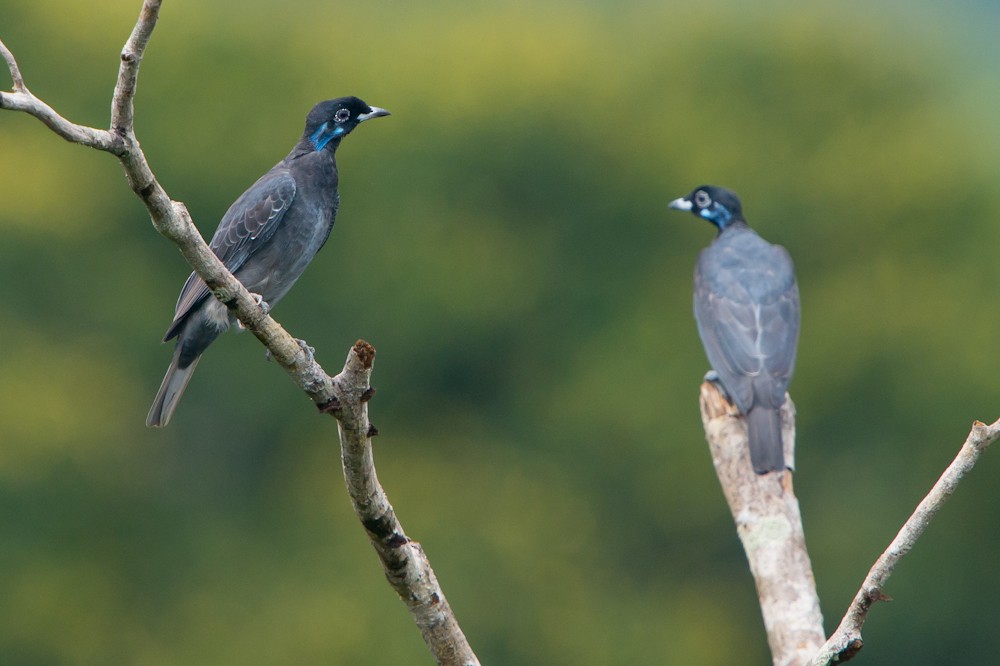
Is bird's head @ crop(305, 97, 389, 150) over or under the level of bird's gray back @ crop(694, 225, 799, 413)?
over

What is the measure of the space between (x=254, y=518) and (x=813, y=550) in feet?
20.0

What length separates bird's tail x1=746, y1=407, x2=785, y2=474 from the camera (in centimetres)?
728

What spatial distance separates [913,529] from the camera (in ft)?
15.4

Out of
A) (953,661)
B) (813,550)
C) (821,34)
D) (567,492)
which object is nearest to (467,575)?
(567,492)

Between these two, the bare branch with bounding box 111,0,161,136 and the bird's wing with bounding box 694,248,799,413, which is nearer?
the bare branch with bounding box 111,0,161,136

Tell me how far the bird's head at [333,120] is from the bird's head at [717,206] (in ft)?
12.3

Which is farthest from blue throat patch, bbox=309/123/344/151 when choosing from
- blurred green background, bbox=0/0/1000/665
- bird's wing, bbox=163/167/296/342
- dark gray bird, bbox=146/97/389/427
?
blurred green background, bbox=0/0/1000/665

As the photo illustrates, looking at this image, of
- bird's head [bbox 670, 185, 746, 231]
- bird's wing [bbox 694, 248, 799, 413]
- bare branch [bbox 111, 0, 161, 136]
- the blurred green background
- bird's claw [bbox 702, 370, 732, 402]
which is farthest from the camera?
the blurred green background

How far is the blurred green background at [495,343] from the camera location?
15703mm

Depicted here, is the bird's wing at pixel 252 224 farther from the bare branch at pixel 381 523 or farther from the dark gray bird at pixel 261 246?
the bare branch at pixel 381 523

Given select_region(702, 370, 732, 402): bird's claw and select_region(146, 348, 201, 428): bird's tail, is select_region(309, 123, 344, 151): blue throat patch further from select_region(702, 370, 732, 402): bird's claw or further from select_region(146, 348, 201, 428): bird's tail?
select_region(702, 370, 732, 402): bird's claw

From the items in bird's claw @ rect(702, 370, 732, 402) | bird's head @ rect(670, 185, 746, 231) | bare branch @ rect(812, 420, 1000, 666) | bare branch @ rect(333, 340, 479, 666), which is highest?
bird's head @ rect(670, 185, 746, 231)

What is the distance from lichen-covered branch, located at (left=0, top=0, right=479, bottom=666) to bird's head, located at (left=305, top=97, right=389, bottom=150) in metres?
2.14

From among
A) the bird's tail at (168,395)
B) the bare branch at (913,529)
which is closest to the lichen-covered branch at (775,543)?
the bare branch at (913,529)
